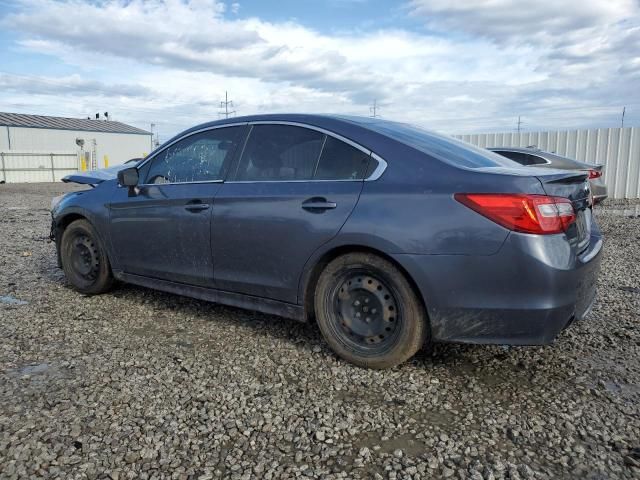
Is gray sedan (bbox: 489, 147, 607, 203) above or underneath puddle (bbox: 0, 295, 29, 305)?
above

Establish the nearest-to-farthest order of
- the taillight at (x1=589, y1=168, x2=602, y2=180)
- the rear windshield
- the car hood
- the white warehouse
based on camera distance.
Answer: the rear windshield
the car hood
the taillight at (x1=589, y1=168, x2=602, y2=180)
the white warehouse

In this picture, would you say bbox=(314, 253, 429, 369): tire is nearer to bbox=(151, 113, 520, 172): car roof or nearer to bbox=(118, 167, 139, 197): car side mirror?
bbox=(151, 113, 520, 172): car roof

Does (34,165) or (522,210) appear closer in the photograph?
(522,210)

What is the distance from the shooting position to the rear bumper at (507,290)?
273 centimetres

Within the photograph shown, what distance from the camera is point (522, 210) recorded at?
2.72 meters

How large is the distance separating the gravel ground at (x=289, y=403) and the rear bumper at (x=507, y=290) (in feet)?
1.30

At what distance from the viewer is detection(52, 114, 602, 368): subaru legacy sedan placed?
9.15 ft

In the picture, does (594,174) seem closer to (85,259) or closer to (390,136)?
(390,136)

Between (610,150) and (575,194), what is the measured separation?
14.3m

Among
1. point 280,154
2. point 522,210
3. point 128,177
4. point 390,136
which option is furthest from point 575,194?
point 128,177

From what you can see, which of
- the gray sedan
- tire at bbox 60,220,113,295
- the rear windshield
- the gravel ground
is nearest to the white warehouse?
tire at bbox 60,220,113,295

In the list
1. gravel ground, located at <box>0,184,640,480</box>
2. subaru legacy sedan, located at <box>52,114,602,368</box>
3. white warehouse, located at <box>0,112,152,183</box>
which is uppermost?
white warehouse, located at <box>0,112,152,183</box>

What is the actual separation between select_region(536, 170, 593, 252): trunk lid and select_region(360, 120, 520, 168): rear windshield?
486 mm

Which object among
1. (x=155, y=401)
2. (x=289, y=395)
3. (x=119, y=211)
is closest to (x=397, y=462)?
(x=289, y=395)
